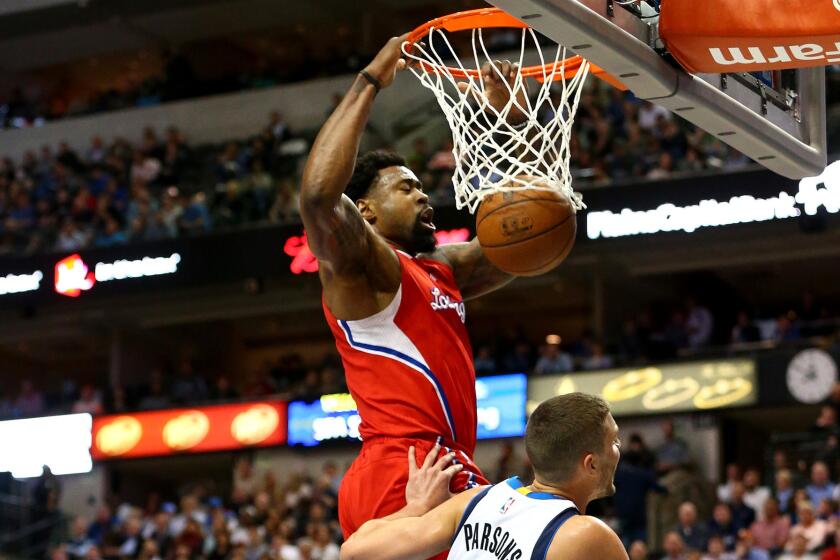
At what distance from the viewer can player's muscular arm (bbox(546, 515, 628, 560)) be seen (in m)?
3.54

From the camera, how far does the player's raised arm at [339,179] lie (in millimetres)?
4504

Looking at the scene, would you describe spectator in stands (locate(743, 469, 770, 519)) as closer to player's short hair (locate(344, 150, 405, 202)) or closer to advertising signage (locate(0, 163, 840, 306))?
advertising signage (locate(0, 163, 840, 306))

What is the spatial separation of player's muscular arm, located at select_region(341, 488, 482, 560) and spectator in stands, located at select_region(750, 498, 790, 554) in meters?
10.0

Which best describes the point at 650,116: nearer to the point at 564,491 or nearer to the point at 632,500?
the point at 632,500

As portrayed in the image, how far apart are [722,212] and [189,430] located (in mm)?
9032

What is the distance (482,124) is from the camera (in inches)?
225

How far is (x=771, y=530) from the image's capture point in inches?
530

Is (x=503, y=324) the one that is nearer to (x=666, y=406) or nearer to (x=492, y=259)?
(x=666, y=406)

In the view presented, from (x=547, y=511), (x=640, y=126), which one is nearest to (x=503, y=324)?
(x=640, y=126)

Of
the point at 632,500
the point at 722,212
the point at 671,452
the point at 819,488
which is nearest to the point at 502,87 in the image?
the point at 819,488

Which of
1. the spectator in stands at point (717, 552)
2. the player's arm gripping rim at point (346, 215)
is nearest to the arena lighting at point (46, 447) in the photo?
the spectator in stands at point (717, 552)

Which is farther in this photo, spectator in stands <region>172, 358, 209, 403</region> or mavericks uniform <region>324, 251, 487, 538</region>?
spectator in stands <region>172, 358, 209, 403</region>

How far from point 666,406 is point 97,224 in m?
9.93

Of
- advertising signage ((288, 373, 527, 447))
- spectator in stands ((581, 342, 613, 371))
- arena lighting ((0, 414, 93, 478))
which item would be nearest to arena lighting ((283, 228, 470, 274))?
advertising signage ((288, 373, 527, 447))
